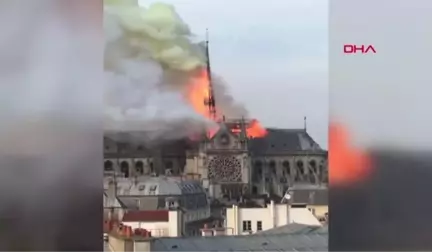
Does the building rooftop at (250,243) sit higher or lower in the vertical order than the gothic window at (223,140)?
lower

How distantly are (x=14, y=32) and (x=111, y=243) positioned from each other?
2.66 feet

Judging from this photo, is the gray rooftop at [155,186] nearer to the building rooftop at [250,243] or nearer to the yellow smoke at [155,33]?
the building rooftop at [250,243]

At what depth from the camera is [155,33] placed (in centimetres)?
257

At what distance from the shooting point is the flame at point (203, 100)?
8.38 ft

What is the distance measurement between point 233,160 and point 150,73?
423 millimetres

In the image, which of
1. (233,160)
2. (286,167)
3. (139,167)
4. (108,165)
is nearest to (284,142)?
(286,167)

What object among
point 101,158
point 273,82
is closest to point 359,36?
point 273,82

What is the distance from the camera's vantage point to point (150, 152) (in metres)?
2.57

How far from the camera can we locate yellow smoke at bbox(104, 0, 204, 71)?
101 inches

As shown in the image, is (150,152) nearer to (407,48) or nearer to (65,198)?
(65,198)

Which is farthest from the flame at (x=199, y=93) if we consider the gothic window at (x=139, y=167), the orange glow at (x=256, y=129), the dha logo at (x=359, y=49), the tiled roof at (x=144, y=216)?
the dha logo at (x=359, y=49)

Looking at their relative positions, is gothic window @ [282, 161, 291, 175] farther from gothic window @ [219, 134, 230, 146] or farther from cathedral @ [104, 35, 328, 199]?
gothic window @ [219, 134, 230, 146]

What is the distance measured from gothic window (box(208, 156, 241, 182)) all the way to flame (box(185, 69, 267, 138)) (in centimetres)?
9

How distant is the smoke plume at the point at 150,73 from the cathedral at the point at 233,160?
5cm
